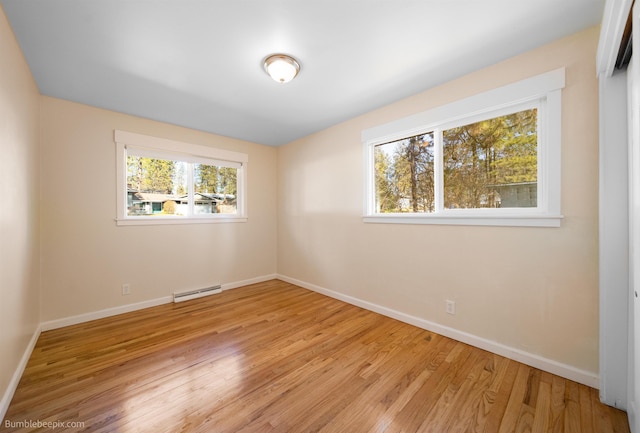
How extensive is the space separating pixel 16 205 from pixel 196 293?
7.01 ft

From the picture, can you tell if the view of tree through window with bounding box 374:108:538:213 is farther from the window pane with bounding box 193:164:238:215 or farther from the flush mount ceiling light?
the window pane with bounding box 193:164:238:215

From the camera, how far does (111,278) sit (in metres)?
2.93

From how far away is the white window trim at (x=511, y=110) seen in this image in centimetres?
180

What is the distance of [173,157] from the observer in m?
3.43

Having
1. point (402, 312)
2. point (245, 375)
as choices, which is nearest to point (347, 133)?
point (402, 312)

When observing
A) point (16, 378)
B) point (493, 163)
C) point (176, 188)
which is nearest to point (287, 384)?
point (16, 378)

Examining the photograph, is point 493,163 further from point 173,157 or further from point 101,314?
point 101,314

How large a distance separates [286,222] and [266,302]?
59.0 inches

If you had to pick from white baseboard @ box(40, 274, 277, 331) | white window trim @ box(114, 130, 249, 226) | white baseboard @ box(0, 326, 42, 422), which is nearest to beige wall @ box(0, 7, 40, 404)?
white baseboard @ box(0, 326, 42, 422)

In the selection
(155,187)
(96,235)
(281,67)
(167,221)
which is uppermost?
(281,67)

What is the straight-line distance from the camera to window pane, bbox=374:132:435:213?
2.65 metres

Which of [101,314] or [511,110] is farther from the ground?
[511,110]

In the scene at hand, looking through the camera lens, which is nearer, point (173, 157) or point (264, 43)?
point (264, 43)

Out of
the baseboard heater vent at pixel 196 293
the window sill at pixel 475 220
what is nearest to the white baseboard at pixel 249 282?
the baseboard heater vent at pixel 196 293
